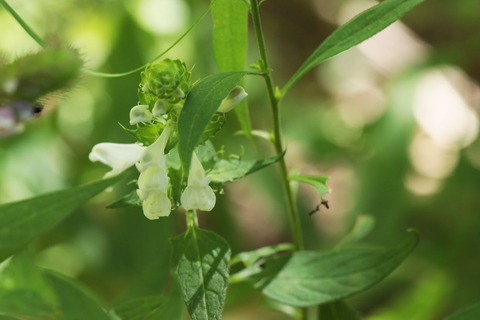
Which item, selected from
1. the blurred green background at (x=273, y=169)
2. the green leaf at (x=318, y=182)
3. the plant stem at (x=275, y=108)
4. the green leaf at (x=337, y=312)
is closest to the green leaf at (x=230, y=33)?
the plant stem at (x=275, y=108)

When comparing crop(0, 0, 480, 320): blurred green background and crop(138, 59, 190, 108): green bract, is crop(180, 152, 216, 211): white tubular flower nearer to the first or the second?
crop(138, 59, 190, 108): green bract

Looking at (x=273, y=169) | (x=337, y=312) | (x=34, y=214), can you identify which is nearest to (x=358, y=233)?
(x=337, y=312)

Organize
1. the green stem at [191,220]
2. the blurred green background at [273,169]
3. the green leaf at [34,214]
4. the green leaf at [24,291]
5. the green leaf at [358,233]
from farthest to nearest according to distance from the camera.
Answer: the blurred green background at [273,169]
the green leaf at [358,233]
the green leaf at [24,291]
the green stem at [191,220]
the green leaf at [34,214]

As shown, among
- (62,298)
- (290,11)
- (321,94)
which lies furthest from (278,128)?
(290,11)

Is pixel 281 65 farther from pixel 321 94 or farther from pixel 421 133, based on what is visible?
pixel 421 133

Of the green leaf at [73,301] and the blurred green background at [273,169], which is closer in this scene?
the green leaf at [73,301]

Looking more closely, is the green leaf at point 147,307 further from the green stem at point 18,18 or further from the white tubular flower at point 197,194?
the green stem at point 18,18

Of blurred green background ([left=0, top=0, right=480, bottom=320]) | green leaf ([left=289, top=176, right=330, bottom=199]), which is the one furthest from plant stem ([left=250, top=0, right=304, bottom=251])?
blurred green background ([left=0, top=0, right=480, bottom=320])

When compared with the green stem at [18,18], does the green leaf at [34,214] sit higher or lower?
lower
